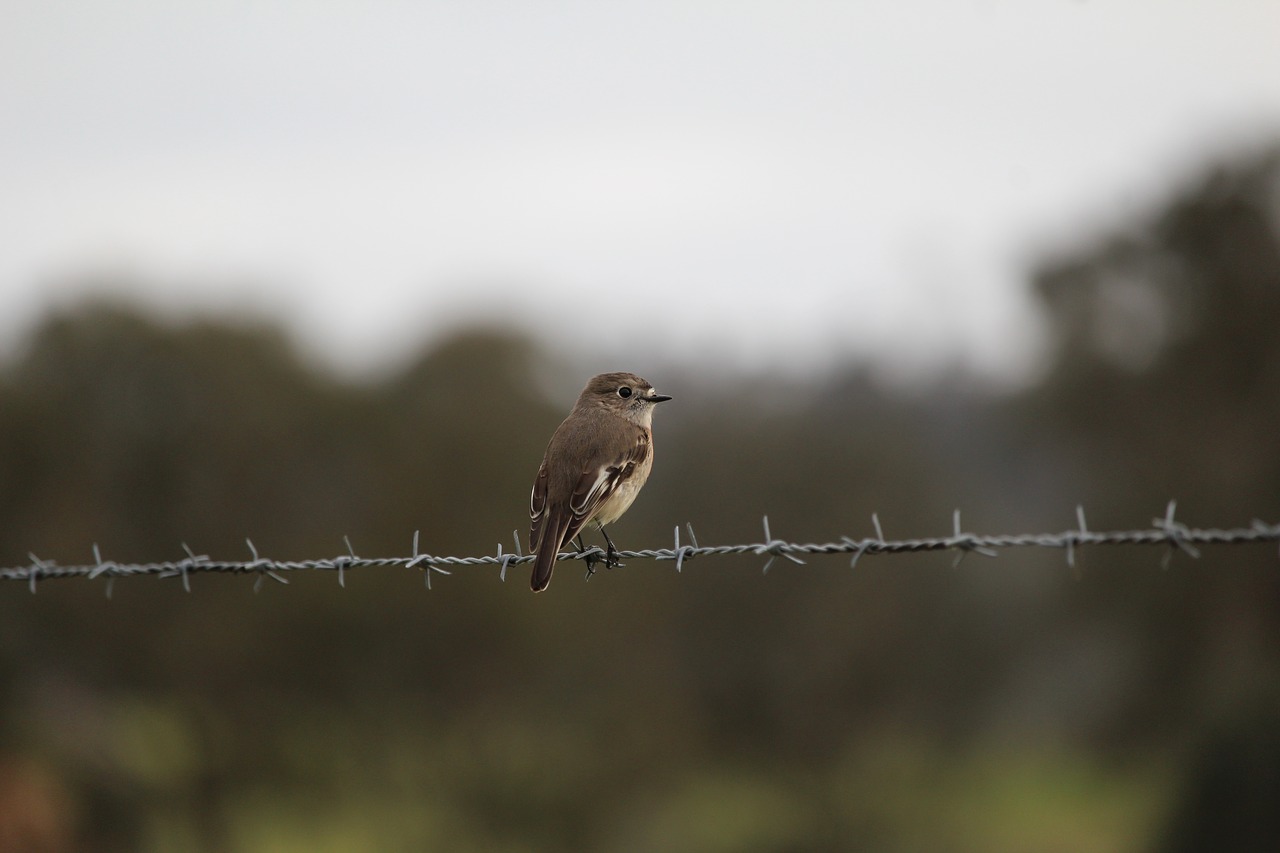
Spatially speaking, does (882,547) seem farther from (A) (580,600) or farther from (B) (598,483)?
(A) (580,600)

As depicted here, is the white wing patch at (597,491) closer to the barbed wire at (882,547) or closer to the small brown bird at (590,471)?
the small brown bird at (590,471)

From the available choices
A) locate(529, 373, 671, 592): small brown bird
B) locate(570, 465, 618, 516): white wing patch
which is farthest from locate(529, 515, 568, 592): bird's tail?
locate(570, 465, 618, 516): white wing patch

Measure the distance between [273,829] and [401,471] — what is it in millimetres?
9558

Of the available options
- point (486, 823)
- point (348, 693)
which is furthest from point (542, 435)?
point (486, 823)

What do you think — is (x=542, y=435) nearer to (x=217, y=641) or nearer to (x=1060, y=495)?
(x=217, y=641)

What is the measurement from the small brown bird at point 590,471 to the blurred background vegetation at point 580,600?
1349 centimetres

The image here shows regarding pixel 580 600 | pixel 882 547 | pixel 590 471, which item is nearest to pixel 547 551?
pixel 590 471

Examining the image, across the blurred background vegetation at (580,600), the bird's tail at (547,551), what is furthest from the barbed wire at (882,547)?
the blurred background vegetation at (580,600)

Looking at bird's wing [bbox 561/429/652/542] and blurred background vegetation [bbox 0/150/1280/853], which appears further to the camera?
blurred background vegetation [bbox 0/150/1280/853]

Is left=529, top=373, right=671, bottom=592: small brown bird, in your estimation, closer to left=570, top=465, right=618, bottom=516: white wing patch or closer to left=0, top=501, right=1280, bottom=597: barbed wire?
left=570, top=465, right=618, bottom=516: white wing patch

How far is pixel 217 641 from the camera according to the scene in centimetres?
2506

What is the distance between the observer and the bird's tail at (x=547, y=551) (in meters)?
7.81

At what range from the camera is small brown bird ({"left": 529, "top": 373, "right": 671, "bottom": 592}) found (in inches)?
328

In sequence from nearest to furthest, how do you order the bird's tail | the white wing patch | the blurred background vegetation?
the bird's tail → the white wing patch → the blurred background vegetation
